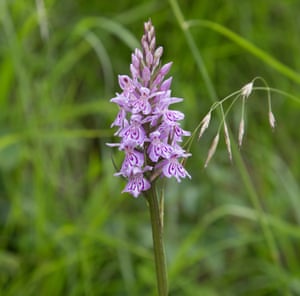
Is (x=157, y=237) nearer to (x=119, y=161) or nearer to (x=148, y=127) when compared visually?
(x=148, y=127)

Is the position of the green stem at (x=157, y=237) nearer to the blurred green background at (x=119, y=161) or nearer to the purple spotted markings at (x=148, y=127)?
the purple spotted markings at (x=148, y=127)

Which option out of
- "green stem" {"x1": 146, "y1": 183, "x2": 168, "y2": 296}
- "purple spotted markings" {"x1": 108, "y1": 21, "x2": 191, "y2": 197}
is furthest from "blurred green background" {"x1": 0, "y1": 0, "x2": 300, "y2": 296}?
"green stem" {"x1": 146, "y1": 183, "x2": 168, "y2": 296}

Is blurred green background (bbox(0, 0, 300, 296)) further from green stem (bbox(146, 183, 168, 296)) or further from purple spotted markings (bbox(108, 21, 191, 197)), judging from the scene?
green stem (bbox(146, 183, 168, 296))

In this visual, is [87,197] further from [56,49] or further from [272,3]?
[272,3]

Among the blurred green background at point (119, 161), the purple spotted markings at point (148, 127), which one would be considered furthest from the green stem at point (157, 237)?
the blurred green background at point (119, 161)

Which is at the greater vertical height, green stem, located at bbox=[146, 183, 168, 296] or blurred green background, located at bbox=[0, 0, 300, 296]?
blurred green background, located at bbox=[0, 0, 300, 296]
